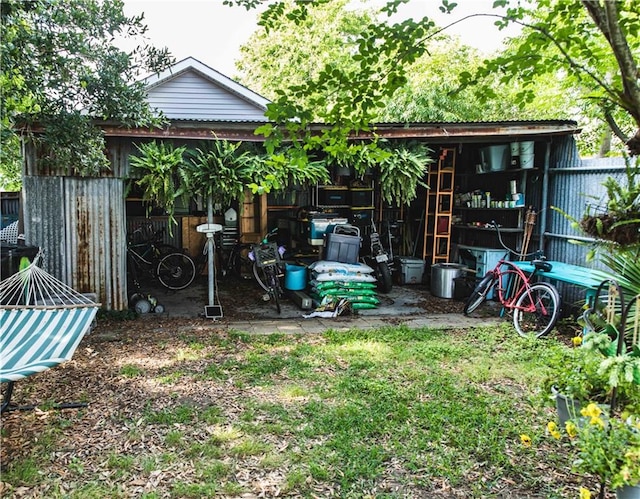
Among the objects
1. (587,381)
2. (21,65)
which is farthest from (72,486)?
(21,65)

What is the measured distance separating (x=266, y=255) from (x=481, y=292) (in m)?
2.99

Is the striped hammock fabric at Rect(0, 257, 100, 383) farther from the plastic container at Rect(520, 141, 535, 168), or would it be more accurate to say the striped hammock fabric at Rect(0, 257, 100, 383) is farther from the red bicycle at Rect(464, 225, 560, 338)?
the plastic container at Rect(520, 141, 535, 168)

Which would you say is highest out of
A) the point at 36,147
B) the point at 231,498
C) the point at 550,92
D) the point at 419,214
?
the point at 550,92

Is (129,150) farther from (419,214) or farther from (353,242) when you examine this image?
(419,214)

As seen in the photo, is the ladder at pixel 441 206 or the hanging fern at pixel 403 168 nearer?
the hanging fern at pixel 403 168

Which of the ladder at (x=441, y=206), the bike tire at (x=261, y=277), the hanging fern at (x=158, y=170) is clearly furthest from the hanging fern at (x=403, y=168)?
the hanging fern at (x=158, y=170)

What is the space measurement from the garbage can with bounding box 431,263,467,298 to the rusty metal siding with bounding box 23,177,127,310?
465 centimetres

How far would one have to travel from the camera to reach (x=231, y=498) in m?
2.59

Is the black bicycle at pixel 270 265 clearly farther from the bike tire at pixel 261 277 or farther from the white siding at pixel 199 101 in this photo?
the white siding at pixel 199 101

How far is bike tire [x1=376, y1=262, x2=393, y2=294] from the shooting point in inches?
318

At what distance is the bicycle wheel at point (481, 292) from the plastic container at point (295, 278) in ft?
8.15

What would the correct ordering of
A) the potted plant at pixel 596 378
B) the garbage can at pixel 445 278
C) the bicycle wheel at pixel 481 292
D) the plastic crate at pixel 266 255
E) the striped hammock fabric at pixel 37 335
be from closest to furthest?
the potted plant at pixel 596 378, the striped hammock fabric at pixel 37 335, the bicycle wheel at pixel 481 292, the plastic crate at pixel 266 255, the garbage can at pixel 445 278

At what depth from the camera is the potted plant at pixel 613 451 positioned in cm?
208

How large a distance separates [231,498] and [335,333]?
10.4ft
